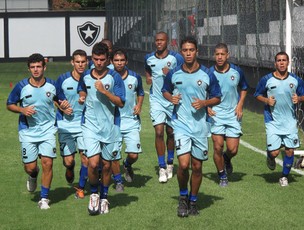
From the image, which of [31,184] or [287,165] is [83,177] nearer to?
[31,184]

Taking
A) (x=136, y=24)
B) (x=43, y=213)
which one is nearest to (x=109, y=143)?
(x=43, y=213)

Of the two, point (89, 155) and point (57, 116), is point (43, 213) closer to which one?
point (89, 155)

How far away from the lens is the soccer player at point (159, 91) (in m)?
13.7

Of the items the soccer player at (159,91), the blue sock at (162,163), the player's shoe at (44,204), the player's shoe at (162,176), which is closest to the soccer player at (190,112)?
the player's shoe at (44,204)

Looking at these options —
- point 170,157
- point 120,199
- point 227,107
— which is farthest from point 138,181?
point 227,107

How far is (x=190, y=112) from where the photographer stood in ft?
34.4

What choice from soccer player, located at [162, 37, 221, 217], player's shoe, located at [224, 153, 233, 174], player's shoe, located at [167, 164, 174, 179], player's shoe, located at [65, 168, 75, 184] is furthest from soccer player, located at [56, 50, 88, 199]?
player's shoe, located at [224, 153, 233, 174]

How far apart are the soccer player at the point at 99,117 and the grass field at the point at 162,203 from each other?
53 cm

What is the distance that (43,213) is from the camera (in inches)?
425

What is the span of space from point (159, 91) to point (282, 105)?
2168 mm

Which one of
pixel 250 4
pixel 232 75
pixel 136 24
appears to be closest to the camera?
pixel 232 75

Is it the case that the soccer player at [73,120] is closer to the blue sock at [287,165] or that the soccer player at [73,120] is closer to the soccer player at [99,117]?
the soccer player at [99,117]

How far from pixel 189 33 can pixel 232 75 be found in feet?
65.4

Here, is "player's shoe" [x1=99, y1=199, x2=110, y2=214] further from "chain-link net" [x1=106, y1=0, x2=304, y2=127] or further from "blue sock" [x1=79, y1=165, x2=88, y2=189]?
"chain-link net" [x1=106, y1=0, x2=304, y2=127]
